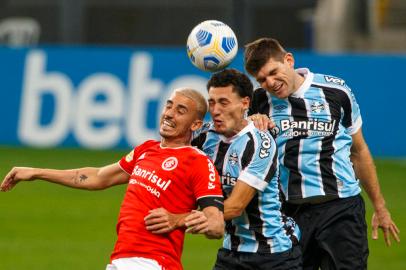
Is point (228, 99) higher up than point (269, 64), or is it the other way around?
point (269, 64)

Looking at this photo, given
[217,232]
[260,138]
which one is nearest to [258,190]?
[260,138]

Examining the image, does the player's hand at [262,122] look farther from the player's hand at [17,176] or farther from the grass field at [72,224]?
the grass field at [72,224]

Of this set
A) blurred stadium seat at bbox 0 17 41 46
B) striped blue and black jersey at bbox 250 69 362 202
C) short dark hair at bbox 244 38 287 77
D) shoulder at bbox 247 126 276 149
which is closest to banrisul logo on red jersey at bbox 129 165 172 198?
shoulder at bbox 247 126 276 149

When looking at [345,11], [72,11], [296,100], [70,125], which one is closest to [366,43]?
[345,11]

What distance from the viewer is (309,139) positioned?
26.7 ft

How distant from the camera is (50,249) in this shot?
12.5m

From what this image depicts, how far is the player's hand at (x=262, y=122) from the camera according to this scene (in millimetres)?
7449

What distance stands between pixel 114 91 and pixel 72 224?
6.29 metres

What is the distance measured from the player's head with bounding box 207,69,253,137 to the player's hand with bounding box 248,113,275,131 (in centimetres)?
20

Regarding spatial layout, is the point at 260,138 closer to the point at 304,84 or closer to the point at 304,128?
the point at 304,128

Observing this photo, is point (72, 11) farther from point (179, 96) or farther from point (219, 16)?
point (179, 96)

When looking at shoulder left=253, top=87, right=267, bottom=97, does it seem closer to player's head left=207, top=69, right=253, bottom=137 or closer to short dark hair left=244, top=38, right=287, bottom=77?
short dark hair left=244, top=38, right=287, bottom=77

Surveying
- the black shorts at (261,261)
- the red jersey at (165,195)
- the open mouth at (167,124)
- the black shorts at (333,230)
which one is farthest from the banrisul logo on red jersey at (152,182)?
the black shorts at (333,230)

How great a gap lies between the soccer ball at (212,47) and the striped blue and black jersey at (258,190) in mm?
497
